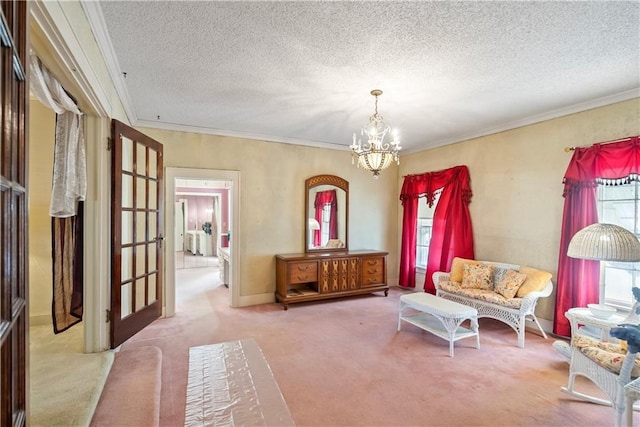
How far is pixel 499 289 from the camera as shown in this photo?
145 inches

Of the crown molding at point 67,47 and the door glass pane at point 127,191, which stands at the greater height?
the crown molding at point 67,47

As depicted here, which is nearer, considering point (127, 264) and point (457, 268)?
point (127, 264)

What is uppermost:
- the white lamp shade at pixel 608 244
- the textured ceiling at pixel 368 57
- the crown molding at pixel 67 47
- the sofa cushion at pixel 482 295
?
the textured ceiling at pixel 368 57

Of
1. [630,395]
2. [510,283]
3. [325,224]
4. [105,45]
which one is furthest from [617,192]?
[105,45]

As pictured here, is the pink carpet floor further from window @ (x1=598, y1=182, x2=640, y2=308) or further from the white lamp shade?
the white lamp shade

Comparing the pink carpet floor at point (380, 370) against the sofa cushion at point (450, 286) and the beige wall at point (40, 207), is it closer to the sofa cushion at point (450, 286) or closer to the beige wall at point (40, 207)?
the sofa cushion at point (450, 286)

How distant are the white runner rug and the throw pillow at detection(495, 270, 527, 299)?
2.76 meters

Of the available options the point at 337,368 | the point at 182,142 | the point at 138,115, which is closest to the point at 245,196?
the point at 182,142

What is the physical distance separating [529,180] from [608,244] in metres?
1.45

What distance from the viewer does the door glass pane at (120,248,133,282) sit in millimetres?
2693

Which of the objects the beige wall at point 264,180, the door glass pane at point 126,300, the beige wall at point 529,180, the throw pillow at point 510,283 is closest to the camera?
the door glass pane at point 126,300

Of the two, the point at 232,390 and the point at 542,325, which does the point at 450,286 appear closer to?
the point at 542,325

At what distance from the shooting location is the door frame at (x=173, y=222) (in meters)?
4.18

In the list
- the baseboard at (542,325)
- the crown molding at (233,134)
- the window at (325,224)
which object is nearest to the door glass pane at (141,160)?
the crown molding at (233,134)
